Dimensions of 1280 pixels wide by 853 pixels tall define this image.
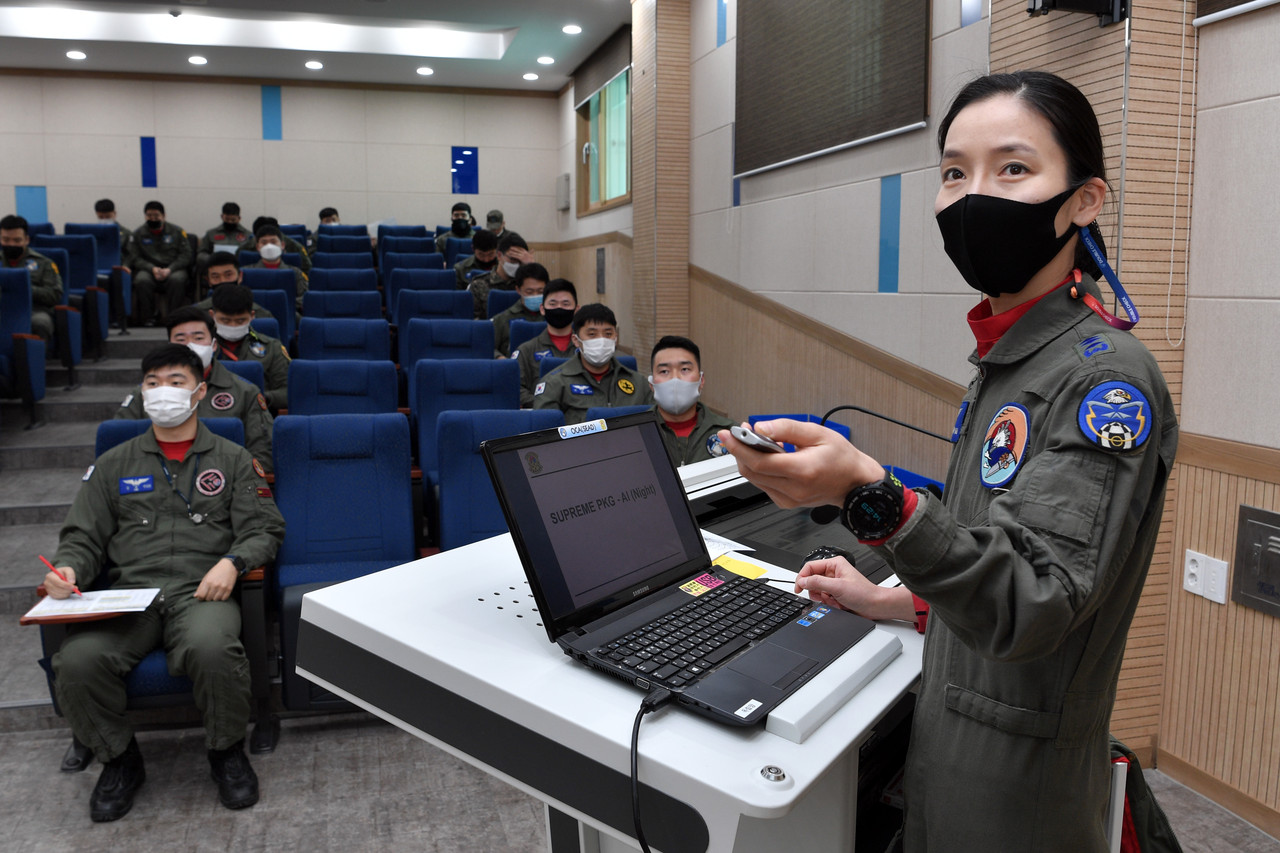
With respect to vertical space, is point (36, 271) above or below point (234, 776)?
above

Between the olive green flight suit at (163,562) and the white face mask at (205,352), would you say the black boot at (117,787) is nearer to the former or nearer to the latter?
the olive green flight suit at (163,562)

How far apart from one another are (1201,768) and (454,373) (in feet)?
9.66

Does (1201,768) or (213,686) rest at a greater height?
(213,686)

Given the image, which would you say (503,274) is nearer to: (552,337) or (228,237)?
(552,337)

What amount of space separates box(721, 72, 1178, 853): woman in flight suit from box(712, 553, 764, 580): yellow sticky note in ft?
0.80

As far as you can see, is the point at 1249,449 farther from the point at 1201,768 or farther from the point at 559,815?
the point at 559,815

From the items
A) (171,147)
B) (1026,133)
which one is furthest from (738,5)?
(171,147)

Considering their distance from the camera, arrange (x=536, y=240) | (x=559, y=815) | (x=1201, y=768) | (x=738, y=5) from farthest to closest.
A: (x=536, y=240), (x=738, y=5), (x=1201, y=768), (x=559, y=815)

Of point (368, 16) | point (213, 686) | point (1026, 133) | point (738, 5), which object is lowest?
point (213, 686)

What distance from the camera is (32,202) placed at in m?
10.4

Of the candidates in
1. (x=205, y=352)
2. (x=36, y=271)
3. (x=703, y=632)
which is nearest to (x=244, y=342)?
(x=205, y=352)

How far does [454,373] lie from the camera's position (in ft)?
13.0

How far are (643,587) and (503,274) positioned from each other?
20.2 feet

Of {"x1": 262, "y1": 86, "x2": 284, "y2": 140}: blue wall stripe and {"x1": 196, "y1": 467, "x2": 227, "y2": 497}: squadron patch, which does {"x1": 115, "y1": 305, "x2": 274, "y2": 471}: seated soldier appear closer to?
{"x1": 196, "y1": 467, "x2": 227, "y2": 497}: squadron patch
